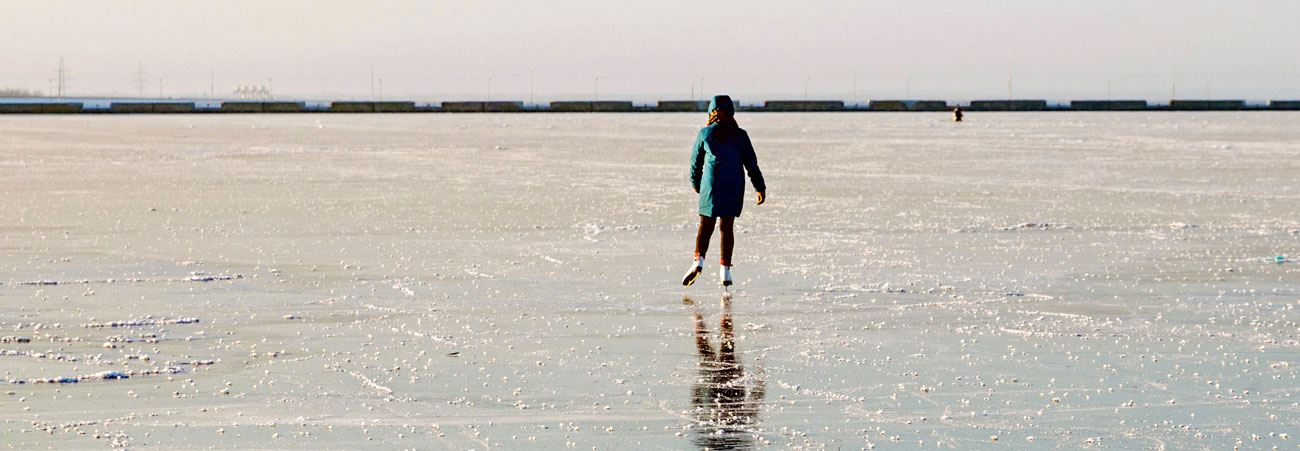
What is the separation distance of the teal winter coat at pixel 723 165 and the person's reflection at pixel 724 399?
2517mm

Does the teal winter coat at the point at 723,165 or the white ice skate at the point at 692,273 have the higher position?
the teal winter coat at the point at 723,165

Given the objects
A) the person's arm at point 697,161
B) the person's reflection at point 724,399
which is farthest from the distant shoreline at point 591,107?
the person's reflection at point 724,399

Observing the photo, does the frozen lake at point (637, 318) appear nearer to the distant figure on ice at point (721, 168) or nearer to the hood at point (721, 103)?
the distant figure on ice at point (721, 168)

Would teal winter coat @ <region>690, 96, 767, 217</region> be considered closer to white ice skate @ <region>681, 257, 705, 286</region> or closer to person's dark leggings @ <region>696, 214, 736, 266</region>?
person's dark leggings @ <region>696, 214, 736, 266</region>

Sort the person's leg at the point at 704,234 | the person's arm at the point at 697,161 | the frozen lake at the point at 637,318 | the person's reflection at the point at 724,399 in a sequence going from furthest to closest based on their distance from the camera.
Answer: the person's arm at the point at 697,161
the person's leg at the point at 704,234
the frozen lake at the point at 637,318
the person's reflection at the point at 724,399

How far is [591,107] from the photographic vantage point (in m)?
79.5

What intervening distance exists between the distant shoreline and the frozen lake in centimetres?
5423

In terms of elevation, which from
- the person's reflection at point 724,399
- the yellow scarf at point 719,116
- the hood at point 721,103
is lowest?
the person's reflection at point 724,399

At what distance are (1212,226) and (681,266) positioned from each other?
5.85 metres

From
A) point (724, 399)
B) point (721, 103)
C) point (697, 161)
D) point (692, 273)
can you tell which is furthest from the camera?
point (697, 161)

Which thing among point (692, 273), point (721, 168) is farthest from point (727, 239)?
point (721, 168)

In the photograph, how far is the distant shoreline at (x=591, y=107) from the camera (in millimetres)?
70812

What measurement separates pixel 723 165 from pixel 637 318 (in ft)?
6.85

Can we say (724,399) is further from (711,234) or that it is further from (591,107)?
(591,107)
